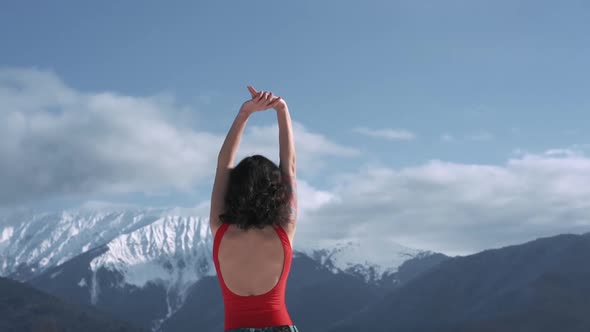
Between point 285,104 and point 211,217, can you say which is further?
point 285,104

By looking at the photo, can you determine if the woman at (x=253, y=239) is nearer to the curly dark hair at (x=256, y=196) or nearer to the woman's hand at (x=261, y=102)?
the curly dark hair at (x=256, y=196)

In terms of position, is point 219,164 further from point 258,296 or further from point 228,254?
point 258,296

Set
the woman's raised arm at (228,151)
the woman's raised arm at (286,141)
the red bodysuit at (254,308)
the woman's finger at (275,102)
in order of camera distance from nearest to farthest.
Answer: the red bodysuit at (254,308)
the woman's raised arm at (228,151)
the woman's raised arm at (286,141)
the woman's finger at (275,102)

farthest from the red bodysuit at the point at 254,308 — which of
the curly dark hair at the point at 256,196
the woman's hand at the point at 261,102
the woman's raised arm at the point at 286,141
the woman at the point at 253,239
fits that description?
the woman's hand at the point at 261,102

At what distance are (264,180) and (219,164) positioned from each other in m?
0.43

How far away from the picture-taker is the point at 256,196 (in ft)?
18.0

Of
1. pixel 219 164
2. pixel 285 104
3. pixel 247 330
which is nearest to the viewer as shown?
pixel 247 330

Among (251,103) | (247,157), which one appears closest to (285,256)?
(247,157)

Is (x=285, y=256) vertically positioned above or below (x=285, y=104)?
below

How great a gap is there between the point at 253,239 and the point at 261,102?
1.19m

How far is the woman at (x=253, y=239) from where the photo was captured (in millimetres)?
5480

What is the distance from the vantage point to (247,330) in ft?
17.6

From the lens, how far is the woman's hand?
6.02 m

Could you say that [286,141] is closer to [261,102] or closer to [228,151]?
[261,102]
